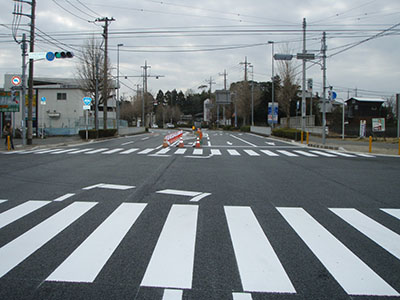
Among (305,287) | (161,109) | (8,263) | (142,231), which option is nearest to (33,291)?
(8,263)

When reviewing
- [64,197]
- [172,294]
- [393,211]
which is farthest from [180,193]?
[172,294]

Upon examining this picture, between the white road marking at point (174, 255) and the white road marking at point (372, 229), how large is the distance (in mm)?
2642

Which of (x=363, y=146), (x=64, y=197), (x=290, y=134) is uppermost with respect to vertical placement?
(x=290, y=134)

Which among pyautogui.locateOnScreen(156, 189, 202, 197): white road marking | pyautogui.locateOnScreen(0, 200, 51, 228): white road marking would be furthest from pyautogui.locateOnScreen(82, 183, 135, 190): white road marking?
pyautogui.locateOnScreen(0, 200, 51, 228): white road marking

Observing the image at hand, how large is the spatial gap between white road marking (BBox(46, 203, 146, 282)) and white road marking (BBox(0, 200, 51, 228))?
1621 millimetres

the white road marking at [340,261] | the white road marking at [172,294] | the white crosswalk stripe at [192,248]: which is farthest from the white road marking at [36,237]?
the white road marking at [340,261]

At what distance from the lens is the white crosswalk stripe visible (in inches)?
140

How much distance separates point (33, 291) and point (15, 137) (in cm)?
3317

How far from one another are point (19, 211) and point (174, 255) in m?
3.75

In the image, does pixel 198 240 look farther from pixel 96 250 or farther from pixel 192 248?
pixel 96 250

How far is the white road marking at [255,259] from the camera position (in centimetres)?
348

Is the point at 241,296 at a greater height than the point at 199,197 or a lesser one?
lesser

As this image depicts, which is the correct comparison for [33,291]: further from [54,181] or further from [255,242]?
[54,181]

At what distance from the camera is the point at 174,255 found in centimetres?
423
